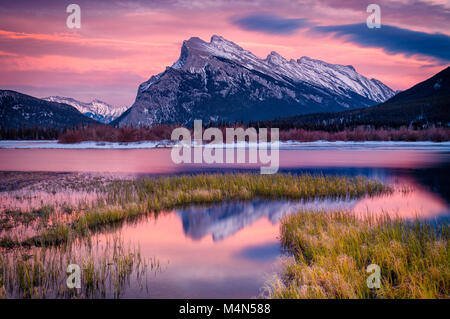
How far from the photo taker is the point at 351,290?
8383 mm

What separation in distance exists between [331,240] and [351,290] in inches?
140

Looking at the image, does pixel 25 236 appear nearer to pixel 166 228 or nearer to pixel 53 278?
pixel 53 278

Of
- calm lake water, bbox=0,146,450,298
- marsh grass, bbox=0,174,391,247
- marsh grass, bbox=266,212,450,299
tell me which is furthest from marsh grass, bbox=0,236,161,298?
marsh grass, bbox=266,212,450,299

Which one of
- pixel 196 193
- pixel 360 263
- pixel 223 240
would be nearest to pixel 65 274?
pixel 223 240

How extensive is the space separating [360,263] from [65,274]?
869cm

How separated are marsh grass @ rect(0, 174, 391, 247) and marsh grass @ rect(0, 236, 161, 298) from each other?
383 centimetres

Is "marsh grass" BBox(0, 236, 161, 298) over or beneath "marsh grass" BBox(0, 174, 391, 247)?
beneath

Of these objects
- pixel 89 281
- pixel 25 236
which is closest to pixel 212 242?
pixel 89 281

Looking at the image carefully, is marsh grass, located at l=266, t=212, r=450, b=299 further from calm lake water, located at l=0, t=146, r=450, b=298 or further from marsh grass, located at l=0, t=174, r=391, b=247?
marsh grass, located at l=0, t=174, r=391, b=247

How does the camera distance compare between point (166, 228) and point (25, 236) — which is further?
point (166, 228)

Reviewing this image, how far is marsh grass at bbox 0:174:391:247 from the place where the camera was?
17.4 metres

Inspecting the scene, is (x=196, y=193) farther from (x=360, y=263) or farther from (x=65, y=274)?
(x=360, y=263)

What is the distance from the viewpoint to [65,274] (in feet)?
33.2

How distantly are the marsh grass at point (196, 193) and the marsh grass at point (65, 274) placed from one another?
3.83 meters
